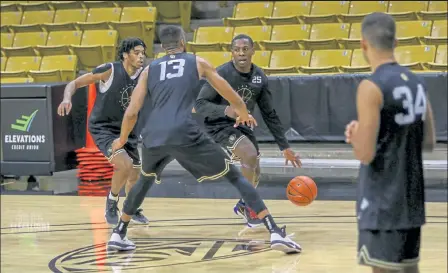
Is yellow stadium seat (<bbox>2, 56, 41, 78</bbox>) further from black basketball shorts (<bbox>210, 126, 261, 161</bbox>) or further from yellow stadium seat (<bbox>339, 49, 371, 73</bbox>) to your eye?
black basketball shorts (<bbox>210, 126, 261, 161</bbox>)

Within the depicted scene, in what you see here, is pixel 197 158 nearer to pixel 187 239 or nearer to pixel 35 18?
pixel 187 239

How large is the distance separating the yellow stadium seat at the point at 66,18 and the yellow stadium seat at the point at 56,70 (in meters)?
1.39

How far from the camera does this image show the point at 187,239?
24.5 feet

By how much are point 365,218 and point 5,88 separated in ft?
28.8

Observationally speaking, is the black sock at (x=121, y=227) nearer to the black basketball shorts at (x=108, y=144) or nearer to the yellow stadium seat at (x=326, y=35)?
the black basketball shorts at (x=108, y=144)

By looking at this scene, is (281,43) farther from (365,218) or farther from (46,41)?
(365,218)

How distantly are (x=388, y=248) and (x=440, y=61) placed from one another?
926 cm

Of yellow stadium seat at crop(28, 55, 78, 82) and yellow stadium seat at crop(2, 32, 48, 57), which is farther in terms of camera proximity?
yellow stadium seat at crop(2, 32, 48, 57)

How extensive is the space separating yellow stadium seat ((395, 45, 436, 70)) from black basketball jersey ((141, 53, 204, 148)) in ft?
22.2

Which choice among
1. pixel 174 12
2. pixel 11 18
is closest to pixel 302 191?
pixel 174 12

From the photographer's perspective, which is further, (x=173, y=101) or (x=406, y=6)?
(x=406, y=6)

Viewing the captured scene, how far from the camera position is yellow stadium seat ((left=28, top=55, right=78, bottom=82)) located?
14.3 meters

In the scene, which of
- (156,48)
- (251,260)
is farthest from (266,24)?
(251,260)

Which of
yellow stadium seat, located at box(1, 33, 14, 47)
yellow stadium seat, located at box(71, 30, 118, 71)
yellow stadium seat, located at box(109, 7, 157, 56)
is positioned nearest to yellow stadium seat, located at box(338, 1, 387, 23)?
yellow stadium seat, located at box(109, 7, 157, 56)
